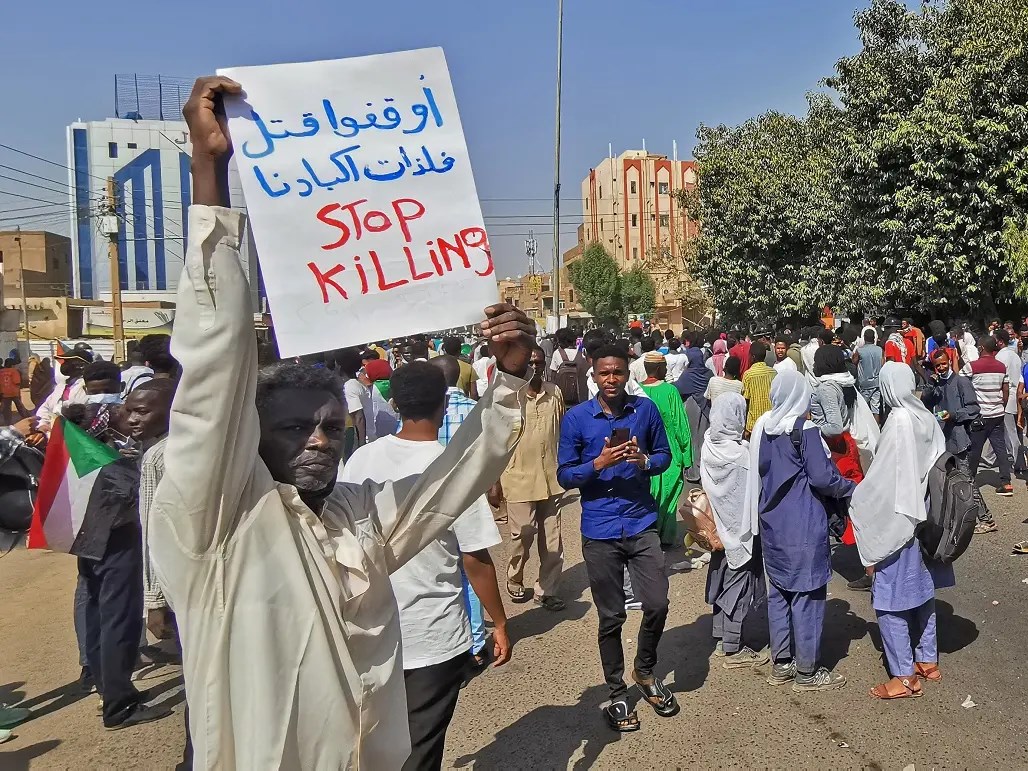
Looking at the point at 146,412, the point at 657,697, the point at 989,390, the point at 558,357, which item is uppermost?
the point at 558,357

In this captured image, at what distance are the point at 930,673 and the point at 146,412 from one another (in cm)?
448

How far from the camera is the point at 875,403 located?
12.7 meters

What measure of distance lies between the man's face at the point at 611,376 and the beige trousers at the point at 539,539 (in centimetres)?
219

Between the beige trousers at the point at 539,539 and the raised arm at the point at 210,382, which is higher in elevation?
the raised arm at the point at 210,382

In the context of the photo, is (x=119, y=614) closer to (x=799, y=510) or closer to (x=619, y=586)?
(x=619, y=586)

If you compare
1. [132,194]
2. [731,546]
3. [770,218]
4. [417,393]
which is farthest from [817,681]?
[132,194]

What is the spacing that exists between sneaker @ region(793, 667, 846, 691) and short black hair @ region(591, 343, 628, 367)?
2096 mm

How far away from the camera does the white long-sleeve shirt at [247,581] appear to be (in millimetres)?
1485

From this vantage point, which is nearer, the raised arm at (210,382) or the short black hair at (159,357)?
the raised arm at (210,382)

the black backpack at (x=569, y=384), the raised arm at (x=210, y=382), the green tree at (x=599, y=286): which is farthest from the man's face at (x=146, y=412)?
the green tree at (x=599, y=286)

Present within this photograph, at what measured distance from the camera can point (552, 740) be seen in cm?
428

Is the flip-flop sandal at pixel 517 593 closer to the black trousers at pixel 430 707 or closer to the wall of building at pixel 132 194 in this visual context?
the black trousers at pixel 430 707

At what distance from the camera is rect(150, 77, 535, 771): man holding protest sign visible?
4.90 feet

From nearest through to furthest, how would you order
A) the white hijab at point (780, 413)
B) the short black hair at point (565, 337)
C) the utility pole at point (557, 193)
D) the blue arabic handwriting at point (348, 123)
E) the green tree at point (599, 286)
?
the blue arabic handwriting at point (348, 123) < the white hijab at point (780, 413) < the short black hair at point (565, 337) < the utility pole at point (557, 193) < the green tree at point (599, 286)
